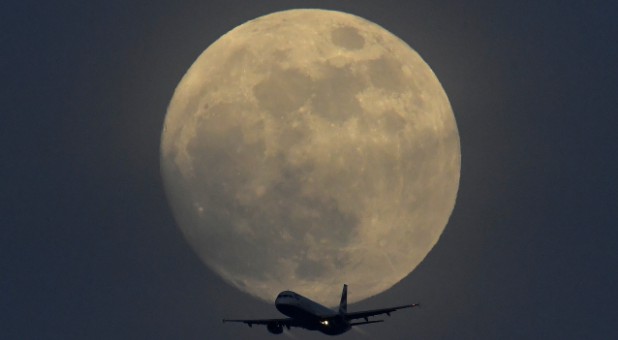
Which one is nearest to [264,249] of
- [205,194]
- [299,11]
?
[205,194]

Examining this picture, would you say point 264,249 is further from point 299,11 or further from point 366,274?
point 299,11

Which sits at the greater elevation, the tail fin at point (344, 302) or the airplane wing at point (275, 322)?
the airplane wing at point (275, 322)

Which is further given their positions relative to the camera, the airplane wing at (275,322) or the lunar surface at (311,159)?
the airplane wing at (275,322)

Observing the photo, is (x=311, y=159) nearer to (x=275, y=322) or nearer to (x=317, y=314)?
(x=317, y=314)

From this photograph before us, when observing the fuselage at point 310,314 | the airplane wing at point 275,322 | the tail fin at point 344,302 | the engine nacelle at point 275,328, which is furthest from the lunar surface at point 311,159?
the engine nacelle at point 275,328

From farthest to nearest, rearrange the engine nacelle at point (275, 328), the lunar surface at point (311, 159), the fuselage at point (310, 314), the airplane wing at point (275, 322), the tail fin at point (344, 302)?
1. the engine nacelle at point (275, 328)
2. the airplane wing at point (275, 322)
3. the fuselage at point (310, 314)
4. the tail fin at point (344, 302)
5. the lunar surface at point (311, 159)

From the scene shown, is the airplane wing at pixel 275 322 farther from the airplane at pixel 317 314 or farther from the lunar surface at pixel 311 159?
the lunar surface at pixel 311 159

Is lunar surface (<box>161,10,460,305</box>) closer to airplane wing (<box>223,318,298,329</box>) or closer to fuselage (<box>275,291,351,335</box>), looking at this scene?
fuselage (<box>275,291,351,335</box>)
